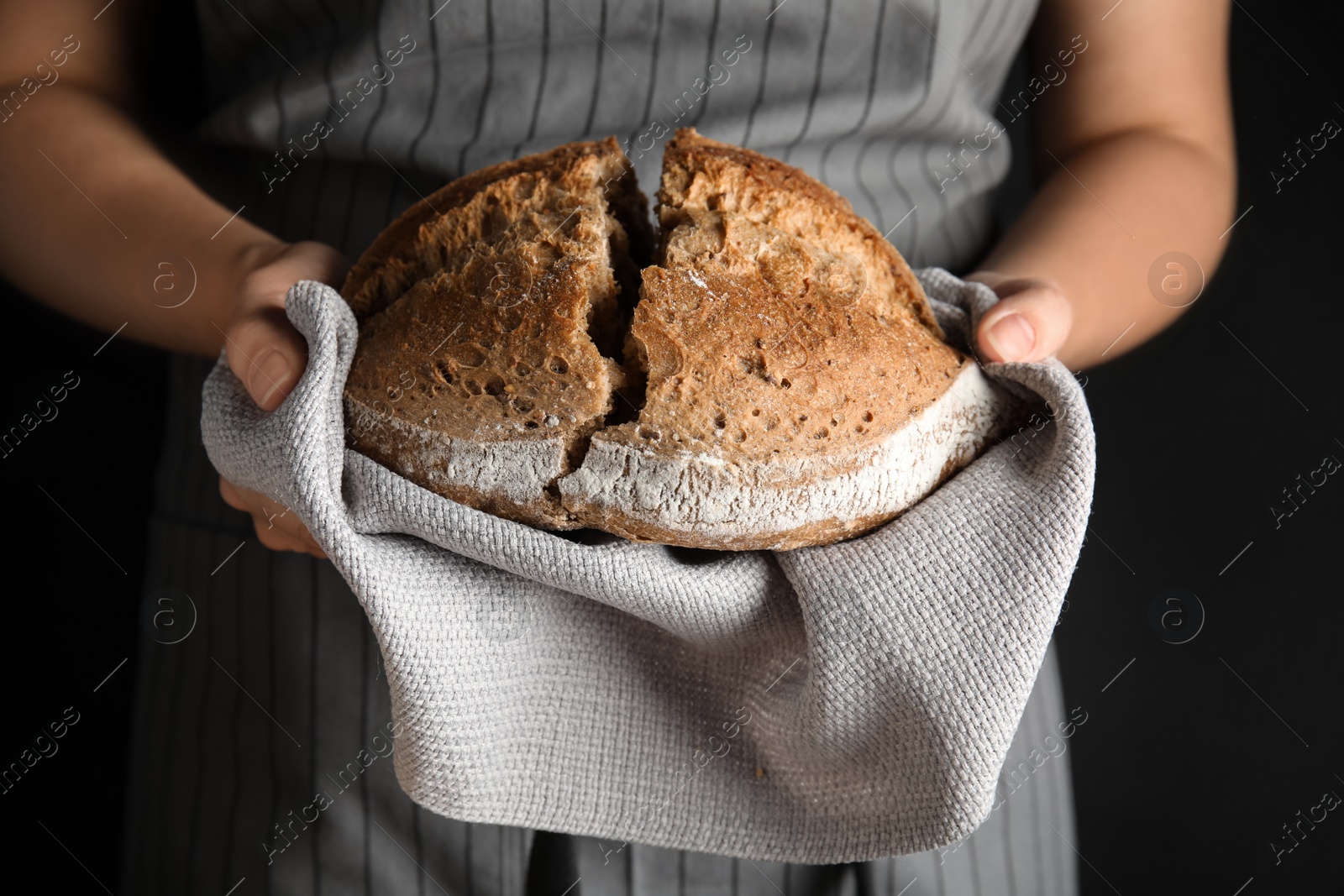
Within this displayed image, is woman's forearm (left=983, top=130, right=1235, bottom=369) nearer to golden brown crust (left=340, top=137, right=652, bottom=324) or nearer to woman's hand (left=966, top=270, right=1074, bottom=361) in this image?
woman's hand (left=966, top=270, right=1074, bottom=361)

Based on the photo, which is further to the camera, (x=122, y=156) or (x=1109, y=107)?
(x=1109, y=107)

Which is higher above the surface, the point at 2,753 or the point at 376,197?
the point at 376,197

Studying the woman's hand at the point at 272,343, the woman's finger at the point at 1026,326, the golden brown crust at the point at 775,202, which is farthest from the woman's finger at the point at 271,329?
the woman's finger at the point at 1026,326

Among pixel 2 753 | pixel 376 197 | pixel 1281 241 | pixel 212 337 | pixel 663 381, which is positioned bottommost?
pixel 2 753

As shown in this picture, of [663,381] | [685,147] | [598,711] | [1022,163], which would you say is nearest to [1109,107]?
[1022,163]

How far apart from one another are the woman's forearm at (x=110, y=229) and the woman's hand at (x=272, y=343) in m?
0.08

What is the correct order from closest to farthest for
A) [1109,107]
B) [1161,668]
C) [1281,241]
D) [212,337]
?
[212,337]
[1109,107]
[1281,241]
[1161,668]

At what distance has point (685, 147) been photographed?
28.7 inches

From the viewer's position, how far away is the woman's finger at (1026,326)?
724mm

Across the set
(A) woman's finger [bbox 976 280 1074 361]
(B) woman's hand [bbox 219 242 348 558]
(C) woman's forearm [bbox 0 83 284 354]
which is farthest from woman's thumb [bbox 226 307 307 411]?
(A) woman's finger [bbox 976 280 1074 361]

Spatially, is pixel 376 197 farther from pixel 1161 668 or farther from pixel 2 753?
pixel 1161 668

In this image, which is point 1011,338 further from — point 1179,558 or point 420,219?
point 1179,558

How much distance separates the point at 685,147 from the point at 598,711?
0.48 m

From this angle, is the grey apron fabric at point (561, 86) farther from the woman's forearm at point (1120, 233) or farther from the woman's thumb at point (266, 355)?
the woman's thumb at point (266, 355)
